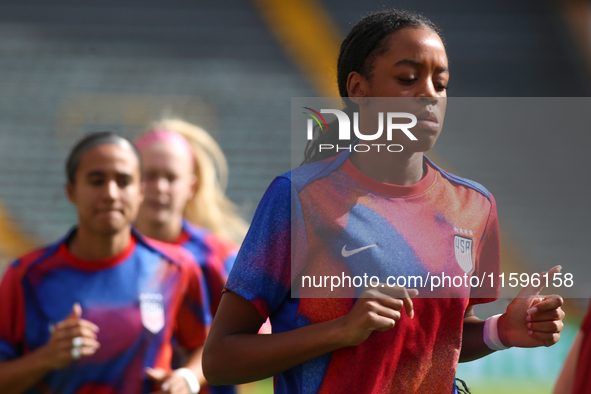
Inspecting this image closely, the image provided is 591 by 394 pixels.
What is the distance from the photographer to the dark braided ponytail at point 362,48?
132 centimetres

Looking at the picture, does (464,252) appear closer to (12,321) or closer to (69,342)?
(69,342)

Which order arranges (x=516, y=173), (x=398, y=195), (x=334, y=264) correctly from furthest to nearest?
(x=516, y=173) → (x=398, y=195) → (x=334, y=264)

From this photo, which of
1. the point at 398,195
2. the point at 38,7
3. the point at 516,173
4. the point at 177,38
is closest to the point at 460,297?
the point at 398,195

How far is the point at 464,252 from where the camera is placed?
51.7 inches

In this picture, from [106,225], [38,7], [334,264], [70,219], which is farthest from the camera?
[38,7]

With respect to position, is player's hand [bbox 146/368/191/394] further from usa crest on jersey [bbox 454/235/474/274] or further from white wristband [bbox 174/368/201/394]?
usa crest on jersey [bbox 454/235/474/274]

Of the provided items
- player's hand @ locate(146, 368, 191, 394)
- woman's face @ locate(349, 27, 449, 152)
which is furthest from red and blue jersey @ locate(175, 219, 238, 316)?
woman's face @ locate(349, 27, 449, 152)

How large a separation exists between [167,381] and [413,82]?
1.73 m

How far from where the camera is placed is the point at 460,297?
1280 mm

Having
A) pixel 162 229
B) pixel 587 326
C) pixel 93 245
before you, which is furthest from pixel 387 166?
pixel 162 229

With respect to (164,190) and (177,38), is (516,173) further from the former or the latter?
(177,38)

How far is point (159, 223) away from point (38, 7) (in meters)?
6.09

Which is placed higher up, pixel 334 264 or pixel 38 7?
pixel 38 7

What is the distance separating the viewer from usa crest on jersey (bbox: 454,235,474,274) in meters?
1.30
